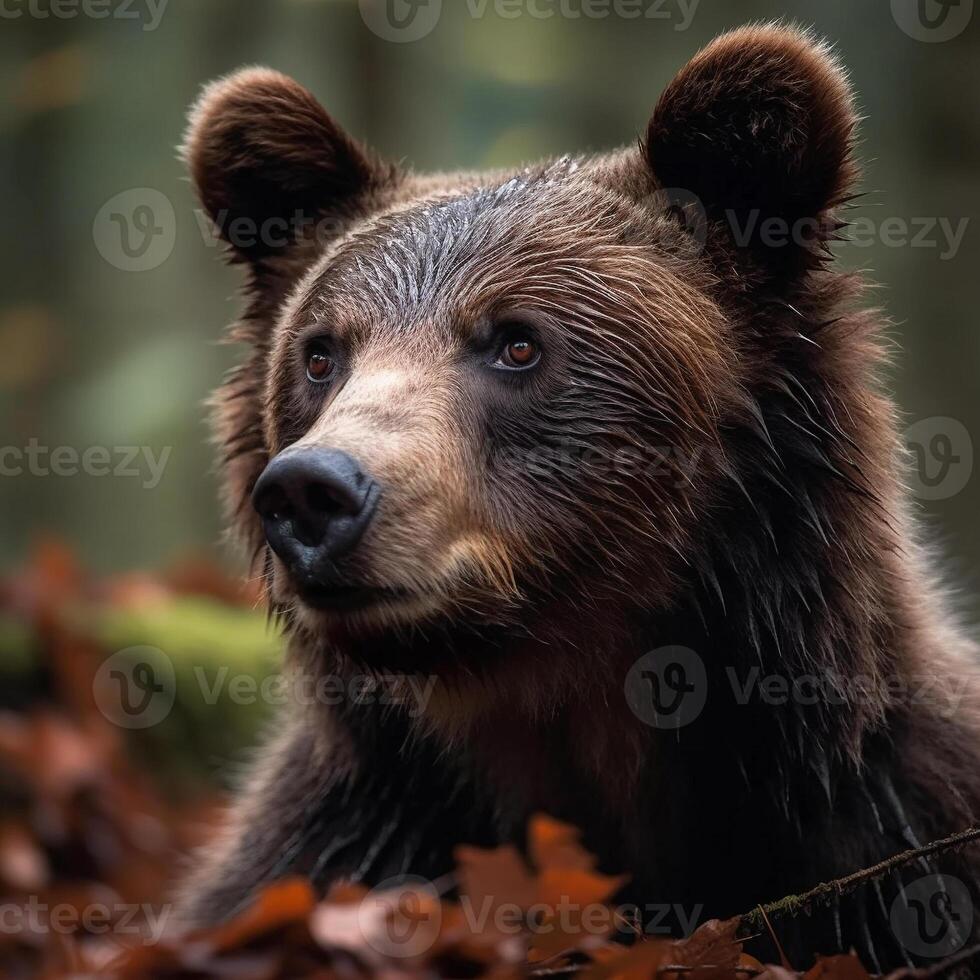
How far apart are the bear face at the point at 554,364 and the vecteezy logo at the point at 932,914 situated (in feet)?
3.40

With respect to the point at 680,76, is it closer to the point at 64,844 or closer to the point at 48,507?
the point at 64,844

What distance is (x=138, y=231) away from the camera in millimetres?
12898

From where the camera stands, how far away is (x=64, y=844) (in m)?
6.18

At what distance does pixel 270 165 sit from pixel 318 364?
1016 mm

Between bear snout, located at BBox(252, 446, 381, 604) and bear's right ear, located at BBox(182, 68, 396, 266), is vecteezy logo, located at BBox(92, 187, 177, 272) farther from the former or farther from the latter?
bear snout, located at BBox(252, 446, 381, 604)

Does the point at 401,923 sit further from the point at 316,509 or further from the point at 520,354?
the point at 520,354

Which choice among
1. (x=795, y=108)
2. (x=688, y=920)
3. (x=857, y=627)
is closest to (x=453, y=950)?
(x=688, y=920)

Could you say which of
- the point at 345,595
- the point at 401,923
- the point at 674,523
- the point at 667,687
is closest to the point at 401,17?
the point at 674,523

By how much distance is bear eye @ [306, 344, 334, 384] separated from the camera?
3.99 meters

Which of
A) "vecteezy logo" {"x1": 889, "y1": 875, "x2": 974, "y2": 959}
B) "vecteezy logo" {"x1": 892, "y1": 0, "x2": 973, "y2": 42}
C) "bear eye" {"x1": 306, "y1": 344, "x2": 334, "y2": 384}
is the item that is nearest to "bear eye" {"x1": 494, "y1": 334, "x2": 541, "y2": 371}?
"bear eye" {"x1": 306, "y1": 344, "x2": 334, "y2": 384}

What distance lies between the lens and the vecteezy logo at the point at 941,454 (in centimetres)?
1012

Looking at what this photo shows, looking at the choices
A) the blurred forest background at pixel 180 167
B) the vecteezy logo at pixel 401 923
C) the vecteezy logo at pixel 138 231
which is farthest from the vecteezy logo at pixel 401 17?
the vecteezy logo at pixel 401 923

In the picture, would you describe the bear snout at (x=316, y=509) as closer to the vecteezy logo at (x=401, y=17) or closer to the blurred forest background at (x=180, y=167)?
the blurred forest background at (x=180, y=167)

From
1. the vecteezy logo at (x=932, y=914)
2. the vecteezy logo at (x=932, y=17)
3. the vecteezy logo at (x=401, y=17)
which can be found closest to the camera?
the vecteezy logo at (x=932, y=914)
